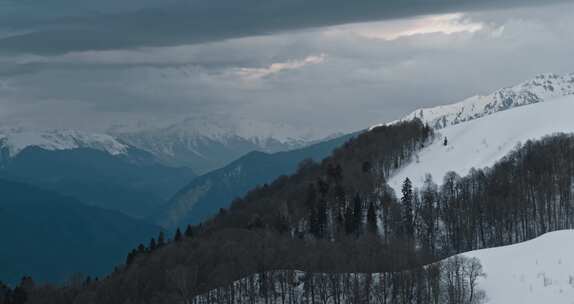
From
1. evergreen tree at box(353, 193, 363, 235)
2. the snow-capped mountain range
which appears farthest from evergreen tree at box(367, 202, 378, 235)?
the snow-capped mountain range

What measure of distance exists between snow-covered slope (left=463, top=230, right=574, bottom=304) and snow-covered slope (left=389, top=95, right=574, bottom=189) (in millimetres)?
71543

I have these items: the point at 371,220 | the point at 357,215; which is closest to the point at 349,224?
the point at 357,215

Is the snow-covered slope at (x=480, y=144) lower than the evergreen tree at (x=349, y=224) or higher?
higher

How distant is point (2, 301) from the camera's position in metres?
125

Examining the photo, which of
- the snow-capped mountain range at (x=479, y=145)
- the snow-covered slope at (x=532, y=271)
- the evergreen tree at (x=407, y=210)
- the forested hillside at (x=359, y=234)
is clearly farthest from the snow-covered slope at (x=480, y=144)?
the snow-covered slope at (x=532, y=271)

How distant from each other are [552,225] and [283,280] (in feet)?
169

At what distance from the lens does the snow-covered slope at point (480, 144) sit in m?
170

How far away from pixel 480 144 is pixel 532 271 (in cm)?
10406

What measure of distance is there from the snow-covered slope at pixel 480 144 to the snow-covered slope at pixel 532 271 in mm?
71543

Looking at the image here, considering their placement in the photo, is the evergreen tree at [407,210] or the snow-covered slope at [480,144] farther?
the snow-covered slope at [480,144]

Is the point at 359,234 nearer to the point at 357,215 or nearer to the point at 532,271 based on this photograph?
the point at 357,215

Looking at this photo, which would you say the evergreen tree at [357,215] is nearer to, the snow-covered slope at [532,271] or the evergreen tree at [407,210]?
the evergreen tree at [407,210]

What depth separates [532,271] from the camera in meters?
84.2

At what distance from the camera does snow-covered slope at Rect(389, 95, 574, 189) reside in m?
170
